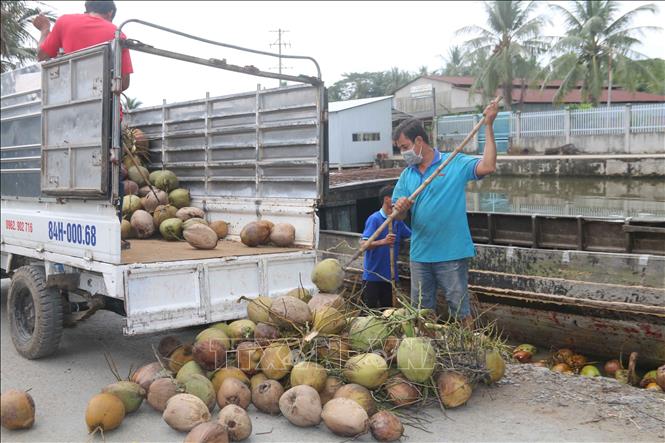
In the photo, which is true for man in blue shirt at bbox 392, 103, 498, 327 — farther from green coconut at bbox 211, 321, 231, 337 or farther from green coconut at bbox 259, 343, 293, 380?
green coconut at bbox 211, 321, 231, 337

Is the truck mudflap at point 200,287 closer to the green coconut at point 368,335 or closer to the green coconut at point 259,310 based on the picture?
the green coconut at point 259,310

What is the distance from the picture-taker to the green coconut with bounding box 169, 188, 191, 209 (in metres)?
7.18

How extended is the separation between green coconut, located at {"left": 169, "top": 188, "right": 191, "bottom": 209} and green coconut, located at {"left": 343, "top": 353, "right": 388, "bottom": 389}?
3.65 m

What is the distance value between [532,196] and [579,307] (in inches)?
614

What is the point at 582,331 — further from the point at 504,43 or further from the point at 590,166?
the point at 504,43

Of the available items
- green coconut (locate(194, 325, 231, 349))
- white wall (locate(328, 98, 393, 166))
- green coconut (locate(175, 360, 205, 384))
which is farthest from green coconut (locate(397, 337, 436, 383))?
white wall (locate(328, 98, 393, 166))

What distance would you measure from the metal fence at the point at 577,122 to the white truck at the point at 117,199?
20760 millimetres

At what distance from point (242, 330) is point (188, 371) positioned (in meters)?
0.46

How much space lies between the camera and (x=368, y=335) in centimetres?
439

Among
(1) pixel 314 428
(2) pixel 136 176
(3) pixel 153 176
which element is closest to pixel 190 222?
(3) pixel 153 176

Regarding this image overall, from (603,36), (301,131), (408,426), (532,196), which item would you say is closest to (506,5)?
(603,36)

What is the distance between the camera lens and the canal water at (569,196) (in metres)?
16.7

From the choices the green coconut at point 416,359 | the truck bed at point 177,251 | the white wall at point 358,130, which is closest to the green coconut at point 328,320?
the green coconut at point 416,359

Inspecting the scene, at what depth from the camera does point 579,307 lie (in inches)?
235
